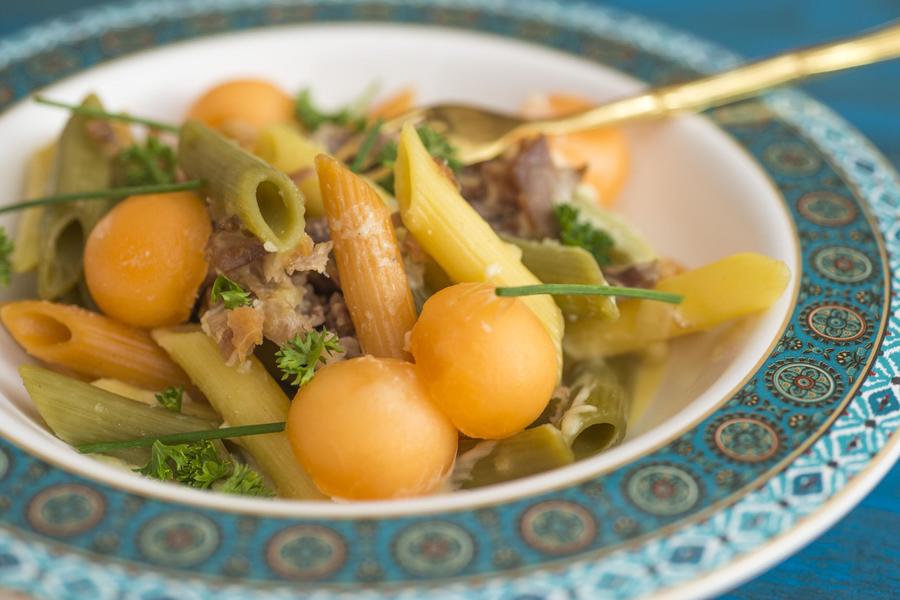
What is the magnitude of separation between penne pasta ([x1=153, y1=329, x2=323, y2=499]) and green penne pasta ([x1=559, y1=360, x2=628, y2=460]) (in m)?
0.53

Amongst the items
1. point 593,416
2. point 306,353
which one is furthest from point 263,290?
point 593,416

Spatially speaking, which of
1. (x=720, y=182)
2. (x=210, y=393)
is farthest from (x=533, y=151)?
(x=210, y=393)

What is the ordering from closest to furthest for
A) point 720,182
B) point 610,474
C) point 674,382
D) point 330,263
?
1. point 610,474
2. point 330,263
3. point 674,382
4. point 720,182

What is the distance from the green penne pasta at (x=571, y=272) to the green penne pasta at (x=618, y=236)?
270 millimetres

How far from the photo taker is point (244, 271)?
1.97 m

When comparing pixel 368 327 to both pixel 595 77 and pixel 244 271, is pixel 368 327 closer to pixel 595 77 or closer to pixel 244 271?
pixel 244 271

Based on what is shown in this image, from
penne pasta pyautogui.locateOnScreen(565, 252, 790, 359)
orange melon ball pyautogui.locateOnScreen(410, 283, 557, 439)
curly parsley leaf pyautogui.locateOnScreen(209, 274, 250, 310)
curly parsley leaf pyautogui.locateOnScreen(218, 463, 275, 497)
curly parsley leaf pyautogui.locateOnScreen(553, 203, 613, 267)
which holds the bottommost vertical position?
curly parsley leaf pyautogui.locateOnScreen(218, 463, 275, 497)

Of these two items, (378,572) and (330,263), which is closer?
(378,572)

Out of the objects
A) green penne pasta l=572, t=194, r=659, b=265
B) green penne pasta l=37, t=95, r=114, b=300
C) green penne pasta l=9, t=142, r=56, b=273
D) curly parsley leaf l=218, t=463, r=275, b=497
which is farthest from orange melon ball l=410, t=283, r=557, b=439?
green penne pasta l=9, t=142, r=56, b=273

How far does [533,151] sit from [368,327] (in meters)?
0.81

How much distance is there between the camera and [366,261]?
1938mm

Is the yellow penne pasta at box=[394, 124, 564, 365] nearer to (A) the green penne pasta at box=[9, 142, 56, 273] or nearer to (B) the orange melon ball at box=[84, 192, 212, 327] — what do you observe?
(B) the orange melon ball at box=[84, 192, 212, 327]

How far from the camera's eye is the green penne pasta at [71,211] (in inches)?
→ 89.1

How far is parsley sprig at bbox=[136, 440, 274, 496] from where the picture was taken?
181 cm
